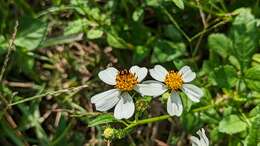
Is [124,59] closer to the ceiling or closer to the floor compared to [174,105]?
closer to the ceiling

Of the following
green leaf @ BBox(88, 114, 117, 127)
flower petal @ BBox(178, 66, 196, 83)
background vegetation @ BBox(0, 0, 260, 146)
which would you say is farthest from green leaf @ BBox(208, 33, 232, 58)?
green leaf @ BBox(88, 114, 117, 127)

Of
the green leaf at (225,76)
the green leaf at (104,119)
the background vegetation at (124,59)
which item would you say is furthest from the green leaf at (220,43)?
the green leaf at (104,119)

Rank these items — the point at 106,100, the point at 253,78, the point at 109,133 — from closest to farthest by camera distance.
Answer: the point at 109,133 < the point at 106,100 < the point at 253,78

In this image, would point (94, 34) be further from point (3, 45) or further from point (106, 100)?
point (106, 100)

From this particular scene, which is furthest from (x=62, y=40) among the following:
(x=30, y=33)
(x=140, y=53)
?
(x=140, y=53)

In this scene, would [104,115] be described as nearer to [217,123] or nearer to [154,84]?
[154,84]

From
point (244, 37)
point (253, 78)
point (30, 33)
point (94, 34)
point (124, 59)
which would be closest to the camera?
point (253, 78)

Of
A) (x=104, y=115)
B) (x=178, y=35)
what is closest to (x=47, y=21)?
(x=178, y=35)
